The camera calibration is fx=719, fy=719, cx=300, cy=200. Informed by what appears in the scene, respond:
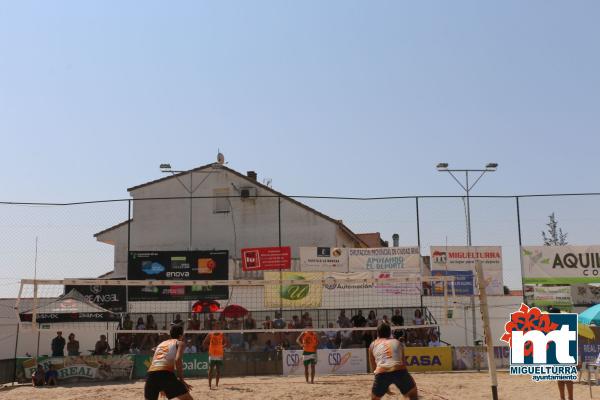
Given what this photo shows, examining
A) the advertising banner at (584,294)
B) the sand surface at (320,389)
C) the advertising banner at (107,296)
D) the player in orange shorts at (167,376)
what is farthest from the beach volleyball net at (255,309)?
the player in orange shorts at (167,376)

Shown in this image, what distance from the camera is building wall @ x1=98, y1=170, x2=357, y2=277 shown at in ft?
105

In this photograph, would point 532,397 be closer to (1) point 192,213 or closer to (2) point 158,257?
(2) point 158,257

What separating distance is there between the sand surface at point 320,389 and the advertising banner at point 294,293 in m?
4.80

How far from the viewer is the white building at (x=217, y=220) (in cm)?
3216

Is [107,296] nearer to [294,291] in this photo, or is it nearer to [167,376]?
[294,291]

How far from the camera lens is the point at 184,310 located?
2531cm

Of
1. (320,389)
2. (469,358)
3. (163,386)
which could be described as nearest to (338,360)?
(469,358)

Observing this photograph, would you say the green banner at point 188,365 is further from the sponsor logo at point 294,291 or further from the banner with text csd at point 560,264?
the banner with text csd at point 560,264

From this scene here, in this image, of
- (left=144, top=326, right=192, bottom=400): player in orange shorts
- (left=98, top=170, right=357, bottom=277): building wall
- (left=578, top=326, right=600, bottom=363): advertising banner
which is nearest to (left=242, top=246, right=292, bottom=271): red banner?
(left=98, top=170, right=357, bottom=277): building wall

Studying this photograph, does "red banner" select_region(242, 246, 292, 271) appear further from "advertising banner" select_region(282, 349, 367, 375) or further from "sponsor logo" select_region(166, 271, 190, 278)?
"advertising banner" select_region(282, 349, 367, 375)

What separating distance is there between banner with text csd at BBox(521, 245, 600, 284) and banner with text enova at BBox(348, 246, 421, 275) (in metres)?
3.56

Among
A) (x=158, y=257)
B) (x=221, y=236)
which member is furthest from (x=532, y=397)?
(x=221, y=236)

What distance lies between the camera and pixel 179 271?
24281 mm

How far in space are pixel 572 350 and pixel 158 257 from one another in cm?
1481
